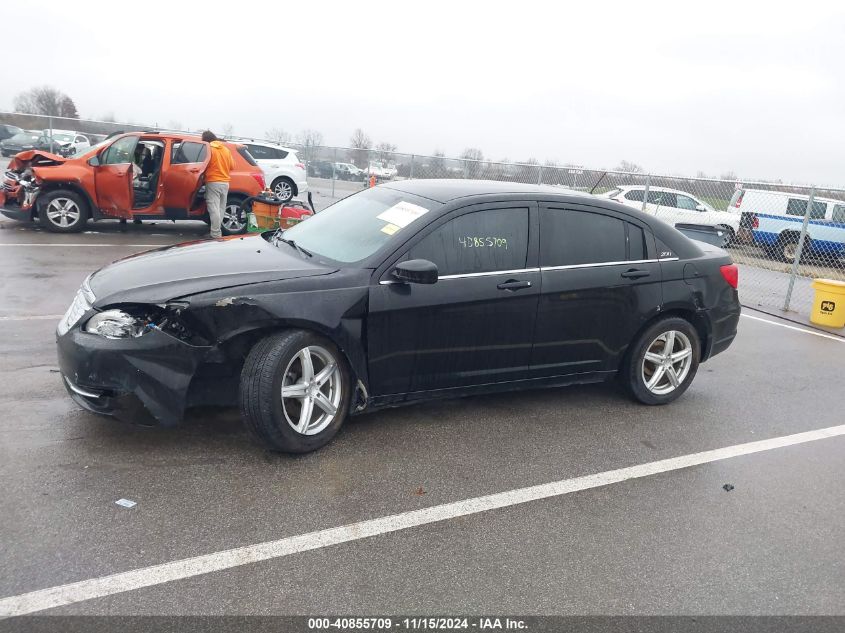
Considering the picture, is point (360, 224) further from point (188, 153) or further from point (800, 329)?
point (188, 153)

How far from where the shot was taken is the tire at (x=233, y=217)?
1230cm

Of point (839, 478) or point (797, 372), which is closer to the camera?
point (839, 478)

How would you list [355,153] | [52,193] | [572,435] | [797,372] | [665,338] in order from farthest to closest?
[355,153], [52,193], [797,372], [665,338], [572,435]

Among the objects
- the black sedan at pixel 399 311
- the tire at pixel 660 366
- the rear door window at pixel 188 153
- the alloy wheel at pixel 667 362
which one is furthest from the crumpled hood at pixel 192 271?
the rear door window at pixel 188 153

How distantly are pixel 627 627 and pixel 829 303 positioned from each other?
7.64m

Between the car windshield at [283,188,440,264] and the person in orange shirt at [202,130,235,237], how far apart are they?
6.46 m

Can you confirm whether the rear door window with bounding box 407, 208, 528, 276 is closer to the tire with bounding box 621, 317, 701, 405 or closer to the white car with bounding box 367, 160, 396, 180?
the tire with bounding box 621, 317, 701, 405

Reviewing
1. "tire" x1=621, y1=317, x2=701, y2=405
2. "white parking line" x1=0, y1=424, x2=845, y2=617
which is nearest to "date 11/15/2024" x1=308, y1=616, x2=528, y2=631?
"white parking line" x1=0, y1=424, x2=845, y2=617

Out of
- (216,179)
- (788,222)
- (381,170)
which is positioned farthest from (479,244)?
(381,170)

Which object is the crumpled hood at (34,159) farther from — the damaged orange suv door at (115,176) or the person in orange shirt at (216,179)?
the person in orange shirt at (216,179)

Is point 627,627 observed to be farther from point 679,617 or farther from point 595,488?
point 595,488

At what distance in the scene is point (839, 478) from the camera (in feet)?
14.3

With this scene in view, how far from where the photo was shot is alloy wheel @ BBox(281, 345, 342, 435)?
392cm

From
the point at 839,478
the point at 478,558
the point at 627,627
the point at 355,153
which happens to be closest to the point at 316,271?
the point at 478,558
